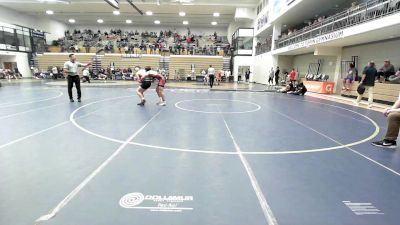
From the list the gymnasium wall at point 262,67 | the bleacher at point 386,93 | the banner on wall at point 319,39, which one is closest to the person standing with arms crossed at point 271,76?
the gymnasium wall at point 262,67

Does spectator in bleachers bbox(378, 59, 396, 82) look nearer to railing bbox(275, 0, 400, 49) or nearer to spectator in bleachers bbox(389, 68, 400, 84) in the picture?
spectator in bleachers bbox(389, 68, 400, 84)

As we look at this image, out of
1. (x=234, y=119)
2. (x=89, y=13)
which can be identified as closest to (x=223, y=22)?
(x=89, y=13)

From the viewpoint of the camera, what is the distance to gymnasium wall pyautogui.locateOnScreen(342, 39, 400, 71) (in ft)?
40.5

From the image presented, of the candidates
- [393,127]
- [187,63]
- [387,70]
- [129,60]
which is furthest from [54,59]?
[393,127]

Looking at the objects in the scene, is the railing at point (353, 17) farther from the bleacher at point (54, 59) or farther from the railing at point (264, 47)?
the bleacher at point (54, 59)

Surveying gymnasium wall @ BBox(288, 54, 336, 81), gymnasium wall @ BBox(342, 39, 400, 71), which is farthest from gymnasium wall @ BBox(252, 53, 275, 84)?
gymnasium wall @ BBox(342, 39, 400, 71)

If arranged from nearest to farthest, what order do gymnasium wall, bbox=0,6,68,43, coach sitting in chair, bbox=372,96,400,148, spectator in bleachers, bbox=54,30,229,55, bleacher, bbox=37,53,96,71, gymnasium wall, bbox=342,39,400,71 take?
coach sitting in chair, bbox=372,96,400,148, gymnasium wall, bbox=342,39,400,71, gymnasium wall, bbox=0,6,68,43, bleacher, bbox=37,53,96,71, spectator in bleachers, bbox=54,30,229,55

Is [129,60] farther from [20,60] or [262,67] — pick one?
[262,67]

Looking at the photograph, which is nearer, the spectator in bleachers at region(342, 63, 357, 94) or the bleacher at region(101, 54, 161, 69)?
the spectator in bleachers at region(342, 63, 357, 94)

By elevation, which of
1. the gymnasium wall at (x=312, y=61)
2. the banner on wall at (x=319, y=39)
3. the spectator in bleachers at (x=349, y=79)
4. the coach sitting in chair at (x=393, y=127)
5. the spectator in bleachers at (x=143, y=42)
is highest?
the spectator in bleachers at (x=143, y=42)

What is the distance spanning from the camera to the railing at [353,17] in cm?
988

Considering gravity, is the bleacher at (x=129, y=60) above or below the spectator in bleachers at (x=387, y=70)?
above

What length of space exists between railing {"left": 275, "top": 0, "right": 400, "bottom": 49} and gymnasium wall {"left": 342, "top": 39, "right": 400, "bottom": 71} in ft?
7.41

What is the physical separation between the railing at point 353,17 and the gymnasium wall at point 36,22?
108ft
